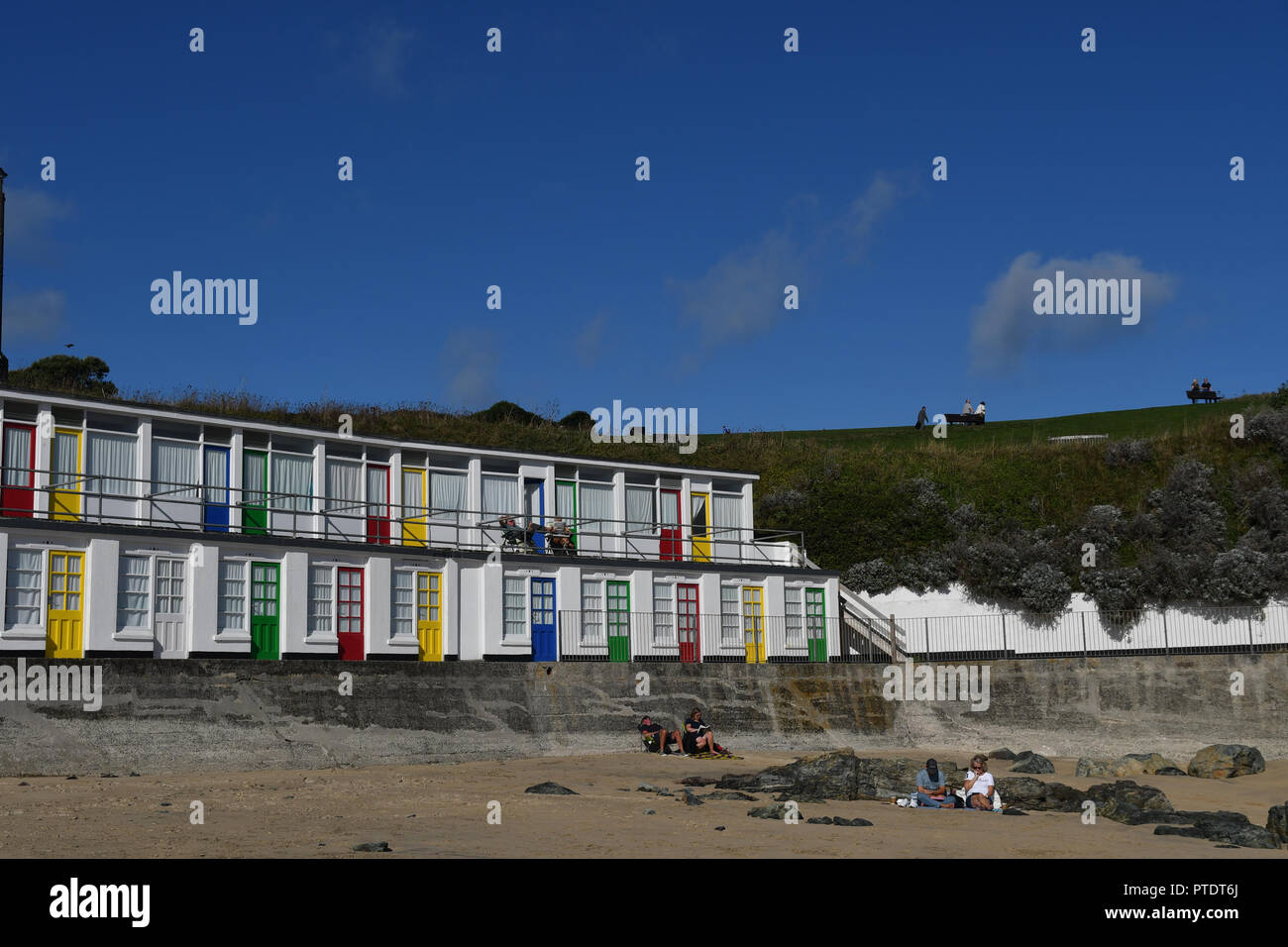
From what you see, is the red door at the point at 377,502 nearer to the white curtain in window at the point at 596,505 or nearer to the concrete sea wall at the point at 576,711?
the white curtain in window at the point at 596,505

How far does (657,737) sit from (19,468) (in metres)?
15.5

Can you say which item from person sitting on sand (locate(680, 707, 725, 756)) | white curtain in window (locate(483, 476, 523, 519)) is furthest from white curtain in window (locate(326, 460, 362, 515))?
person sitting on sand (locate(680, 707, 725, 756))

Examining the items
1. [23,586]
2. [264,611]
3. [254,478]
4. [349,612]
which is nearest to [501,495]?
[254,478]

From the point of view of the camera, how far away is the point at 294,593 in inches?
1211

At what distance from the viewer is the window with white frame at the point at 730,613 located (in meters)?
39.3

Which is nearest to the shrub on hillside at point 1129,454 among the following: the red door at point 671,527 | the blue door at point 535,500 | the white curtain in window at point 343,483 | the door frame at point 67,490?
the red door at point 671,527

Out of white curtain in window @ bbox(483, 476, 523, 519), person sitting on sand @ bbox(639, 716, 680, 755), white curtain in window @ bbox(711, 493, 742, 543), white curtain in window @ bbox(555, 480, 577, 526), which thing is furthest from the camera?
white curtain in window @ bbox(711, 493, 742, 543)

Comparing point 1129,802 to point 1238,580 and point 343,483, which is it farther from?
point 343,483

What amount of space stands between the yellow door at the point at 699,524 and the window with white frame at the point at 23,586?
69.2ft

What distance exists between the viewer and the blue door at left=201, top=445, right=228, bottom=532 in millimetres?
33031

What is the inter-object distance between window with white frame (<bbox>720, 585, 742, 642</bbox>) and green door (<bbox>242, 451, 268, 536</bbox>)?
13.4 metres

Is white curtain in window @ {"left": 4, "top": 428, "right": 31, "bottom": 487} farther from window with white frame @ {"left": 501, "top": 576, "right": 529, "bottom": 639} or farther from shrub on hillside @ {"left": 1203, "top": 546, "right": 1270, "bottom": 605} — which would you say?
shrub on hillside @ {"left": 1203, "top": 546, "right": 1270, "bottom": 605}
